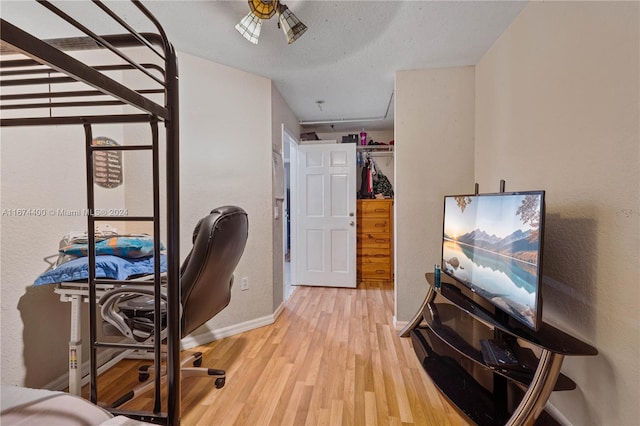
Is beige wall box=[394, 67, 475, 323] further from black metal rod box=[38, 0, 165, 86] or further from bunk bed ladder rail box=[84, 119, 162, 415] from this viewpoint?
black metal rod box=[38, 0, 165, 86]

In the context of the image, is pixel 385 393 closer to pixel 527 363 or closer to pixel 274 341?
pixel 527 363

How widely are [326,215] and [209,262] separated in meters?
2.53

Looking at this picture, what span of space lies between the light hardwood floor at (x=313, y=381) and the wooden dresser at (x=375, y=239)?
134 cm

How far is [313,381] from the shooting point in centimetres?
173

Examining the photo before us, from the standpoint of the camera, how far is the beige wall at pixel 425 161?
7.73 ft

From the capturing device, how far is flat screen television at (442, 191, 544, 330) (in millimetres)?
1166

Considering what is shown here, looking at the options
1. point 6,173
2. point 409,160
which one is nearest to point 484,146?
point 409,160

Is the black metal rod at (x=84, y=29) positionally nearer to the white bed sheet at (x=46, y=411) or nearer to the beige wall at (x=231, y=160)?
the white bed sheet at (x=46, y=411)

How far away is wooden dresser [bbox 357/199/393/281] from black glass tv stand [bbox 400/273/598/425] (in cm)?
175

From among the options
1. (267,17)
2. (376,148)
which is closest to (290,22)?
(267,17)

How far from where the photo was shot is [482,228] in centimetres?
160

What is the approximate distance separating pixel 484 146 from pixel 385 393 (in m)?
1.95

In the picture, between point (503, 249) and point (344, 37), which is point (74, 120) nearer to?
point (344, 37)

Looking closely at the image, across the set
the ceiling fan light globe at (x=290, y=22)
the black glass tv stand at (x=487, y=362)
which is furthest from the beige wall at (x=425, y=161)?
the ceiling fan light globe at (x=290, y=22)
